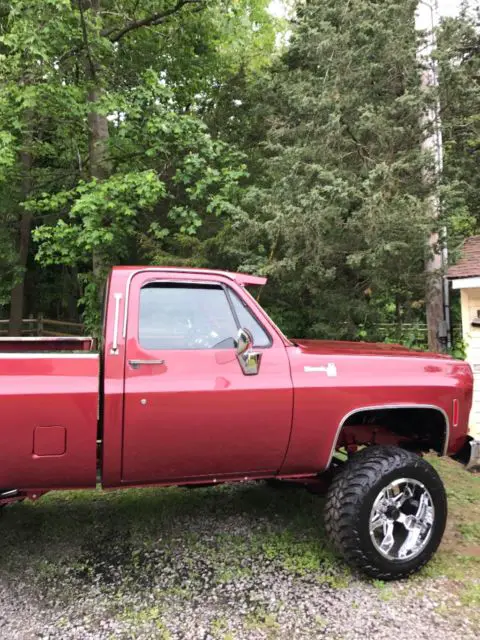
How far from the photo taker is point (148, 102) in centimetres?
971

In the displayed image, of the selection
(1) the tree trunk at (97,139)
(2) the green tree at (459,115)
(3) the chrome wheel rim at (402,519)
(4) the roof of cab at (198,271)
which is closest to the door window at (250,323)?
(4) the roof of cab at (198,271)

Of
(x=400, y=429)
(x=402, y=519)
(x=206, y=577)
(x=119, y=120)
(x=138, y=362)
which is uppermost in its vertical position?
(x=119, y=120)

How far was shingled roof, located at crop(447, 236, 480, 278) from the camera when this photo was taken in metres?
7.53

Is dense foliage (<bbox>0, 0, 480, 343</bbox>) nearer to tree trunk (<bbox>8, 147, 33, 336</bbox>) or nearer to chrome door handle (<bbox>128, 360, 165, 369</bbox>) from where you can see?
tree trunk (<bbox>8, 147, 33, 336</bbox>)

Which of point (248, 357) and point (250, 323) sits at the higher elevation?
point (250, 323)

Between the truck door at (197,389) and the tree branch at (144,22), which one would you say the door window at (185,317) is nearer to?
the truck door at (197,389)

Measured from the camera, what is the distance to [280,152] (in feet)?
27.9

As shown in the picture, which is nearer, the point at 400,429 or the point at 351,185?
the point at 400,429

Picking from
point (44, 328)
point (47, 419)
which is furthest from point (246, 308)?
point (44, 328)

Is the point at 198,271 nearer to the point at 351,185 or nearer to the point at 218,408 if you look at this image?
the point at 218,408

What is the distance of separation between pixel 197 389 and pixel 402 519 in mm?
1691

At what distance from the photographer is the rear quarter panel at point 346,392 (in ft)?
11.2

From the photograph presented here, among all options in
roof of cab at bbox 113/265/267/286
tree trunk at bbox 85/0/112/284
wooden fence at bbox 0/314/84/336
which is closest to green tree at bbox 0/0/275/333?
tree trunk at bbox 85/0/112/284

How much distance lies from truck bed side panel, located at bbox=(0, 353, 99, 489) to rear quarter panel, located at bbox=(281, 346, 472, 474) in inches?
51.6
